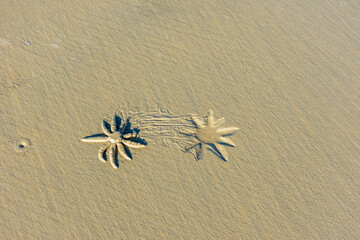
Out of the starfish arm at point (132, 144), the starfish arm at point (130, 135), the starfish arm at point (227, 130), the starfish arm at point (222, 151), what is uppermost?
the starfish arm at point (130, 135)

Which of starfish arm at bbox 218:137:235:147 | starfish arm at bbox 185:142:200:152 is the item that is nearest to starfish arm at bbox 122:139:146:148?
starfish arm at bbox 185:142:200:152

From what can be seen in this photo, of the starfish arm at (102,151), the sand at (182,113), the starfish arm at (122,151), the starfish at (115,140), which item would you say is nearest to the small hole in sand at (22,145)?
the sand at (182,113)

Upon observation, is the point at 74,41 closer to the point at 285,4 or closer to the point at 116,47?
the point at 116,47

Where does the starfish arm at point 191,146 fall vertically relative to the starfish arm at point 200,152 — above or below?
above

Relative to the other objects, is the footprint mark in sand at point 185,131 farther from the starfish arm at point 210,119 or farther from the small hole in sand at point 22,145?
the small hole in sand at point 22,145

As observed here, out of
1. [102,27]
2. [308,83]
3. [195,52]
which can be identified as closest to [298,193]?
[308,83]

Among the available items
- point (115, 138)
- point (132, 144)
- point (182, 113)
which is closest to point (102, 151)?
point (115, 138)

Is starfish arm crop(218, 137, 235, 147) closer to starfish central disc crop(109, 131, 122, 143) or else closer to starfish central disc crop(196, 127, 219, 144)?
starfish central disc crop(196, 127, 219, 144)
